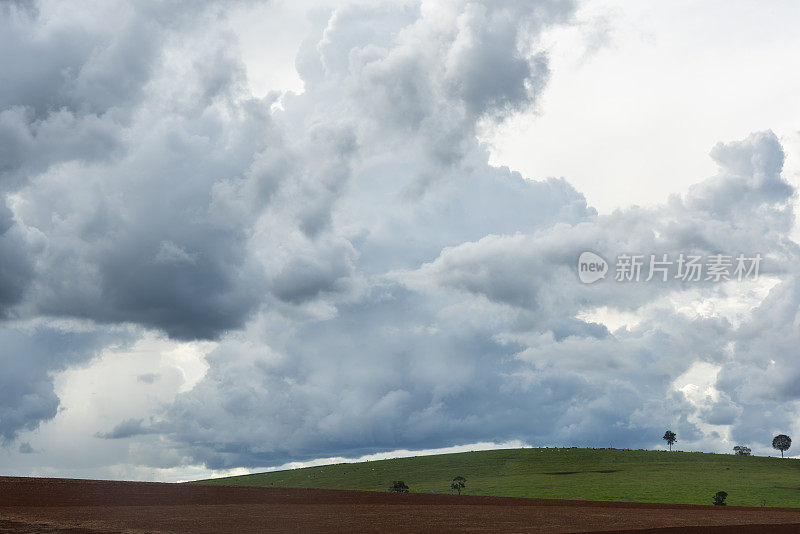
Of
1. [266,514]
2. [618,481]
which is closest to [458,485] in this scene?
[618,481]

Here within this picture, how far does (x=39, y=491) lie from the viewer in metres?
76.9

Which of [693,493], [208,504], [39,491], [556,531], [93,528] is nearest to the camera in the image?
[93,528]

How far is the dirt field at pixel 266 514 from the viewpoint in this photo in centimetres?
5262

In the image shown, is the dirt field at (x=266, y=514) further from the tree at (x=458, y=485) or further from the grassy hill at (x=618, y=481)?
the tree at (x=458, y=485)

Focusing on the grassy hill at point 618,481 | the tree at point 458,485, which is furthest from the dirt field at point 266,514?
the tree at point 458,485

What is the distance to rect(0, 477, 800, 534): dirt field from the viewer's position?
52.6m

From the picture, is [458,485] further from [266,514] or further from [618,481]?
[266,514]

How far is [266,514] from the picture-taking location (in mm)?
62781

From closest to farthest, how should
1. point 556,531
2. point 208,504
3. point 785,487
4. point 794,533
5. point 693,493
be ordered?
1. point 556,531
2. point 794,533
3. point 208,504
4. point 693,493
5. point 785,487

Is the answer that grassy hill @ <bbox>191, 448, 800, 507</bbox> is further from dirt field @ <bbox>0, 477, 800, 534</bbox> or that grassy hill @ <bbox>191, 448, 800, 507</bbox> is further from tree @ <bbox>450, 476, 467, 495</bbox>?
dirt field @ <bbox>0, 477, 800, 534</bbox>

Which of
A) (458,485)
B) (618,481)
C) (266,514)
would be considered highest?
(618,481)

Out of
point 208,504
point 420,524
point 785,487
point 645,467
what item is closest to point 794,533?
point 420,524

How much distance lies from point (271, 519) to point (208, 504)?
612 inches

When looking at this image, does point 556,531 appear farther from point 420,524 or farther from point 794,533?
point 794,533
